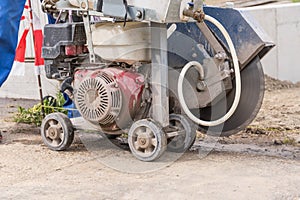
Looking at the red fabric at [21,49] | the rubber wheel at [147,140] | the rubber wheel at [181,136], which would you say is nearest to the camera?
the rubber wheel at [147,140]

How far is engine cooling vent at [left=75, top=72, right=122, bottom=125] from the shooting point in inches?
170

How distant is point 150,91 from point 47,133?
3.06ft

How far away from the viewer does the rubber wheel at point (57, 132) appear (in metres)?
4.68

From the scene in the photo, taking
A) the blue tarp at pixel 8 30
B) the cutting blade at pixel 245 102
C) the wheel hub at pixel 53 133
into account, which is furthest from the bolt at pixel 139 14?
the blue tarp at pixel 8 30

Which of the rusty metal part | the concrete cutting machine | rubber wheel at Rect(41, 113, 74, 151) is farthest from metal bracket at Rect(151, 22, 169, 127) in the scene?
the rusty metal part

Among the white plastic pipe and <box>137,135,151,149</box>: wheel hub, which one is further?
<box>137,135,151,149</box>: wheel hub

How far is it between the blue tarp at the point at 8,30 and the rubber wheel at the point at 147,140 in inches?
61.2

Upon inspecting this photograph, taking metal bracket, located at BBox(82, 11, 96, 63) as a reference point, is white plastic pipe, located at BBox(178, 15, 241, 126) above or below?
below

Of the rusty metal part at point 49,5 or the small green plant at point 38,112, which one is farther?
the small green plant at point 38,112

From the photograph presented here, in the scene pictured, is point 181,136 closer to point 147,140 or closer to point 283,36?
point 147,140

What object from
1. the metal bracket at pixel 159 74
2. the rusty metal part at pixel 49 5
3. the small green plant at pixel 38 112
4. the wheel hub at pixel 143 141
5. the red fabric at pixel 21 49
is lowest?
the wheel hub at pixel 143 141

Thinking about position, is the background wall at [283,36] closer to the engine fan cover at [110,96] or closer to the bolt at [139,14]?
the engine fan cover at [110,96]

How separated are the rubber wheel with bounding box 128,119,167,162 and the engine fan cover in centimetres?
13

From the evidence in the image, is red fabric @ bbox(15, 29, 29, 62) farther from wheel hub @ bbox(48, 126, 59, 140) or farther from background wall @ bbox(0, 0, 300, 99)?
background wall @ bbox(0, 0, 300, 99)
